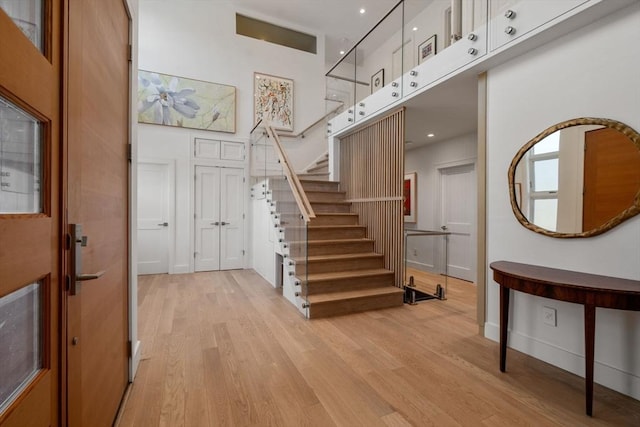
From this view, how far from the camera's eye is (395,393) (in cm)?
200

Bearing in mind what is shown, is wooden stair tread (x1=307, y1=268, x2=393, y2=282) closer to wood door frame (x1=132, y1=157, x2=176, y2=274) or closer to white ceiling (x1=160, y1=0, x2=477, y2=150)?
white ceiling (x1=160, y1=0, x2=477, y2=150)

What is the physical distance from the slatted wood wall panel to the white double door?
2664mm

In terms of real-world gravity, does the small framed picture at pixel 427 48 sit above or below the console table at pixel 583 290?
above

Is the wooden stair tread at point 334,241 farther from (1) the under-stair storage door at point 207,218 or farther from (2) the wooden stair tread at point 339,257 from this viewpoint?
(1) the under-stair storage door at point 207,218

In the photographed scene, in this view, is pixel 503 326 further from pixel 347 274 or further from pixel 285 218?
pixel 285 218

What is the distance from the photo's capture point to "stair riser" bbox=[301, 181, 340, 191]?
524cm

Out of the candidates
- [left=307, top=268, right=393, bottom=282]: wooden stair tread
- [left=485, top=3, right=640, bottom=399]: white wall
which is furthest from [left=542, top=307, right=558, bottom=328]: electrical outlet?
[left=307, top=268, right=393, bottom=282]: wooden stair tread

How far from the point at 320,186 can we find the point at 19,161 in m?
4.78

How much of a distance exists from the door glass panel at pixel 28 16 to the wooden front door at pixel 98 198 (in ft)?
0.48

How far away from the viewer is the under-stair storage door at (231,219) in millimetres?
6238

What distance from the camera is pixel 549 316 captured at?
239 centimetres

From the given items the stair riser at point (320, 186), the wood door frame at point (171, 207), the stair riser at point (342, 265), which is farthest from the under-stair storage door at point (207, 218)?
the stair riser at point (342, 265)

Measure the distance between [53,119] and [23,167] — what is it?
0.22 meters

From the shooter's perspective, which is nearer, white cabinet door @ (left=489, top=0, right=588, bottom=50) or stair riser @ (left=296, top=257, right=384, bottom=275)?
white cabinet door @ (left=489, top=0, right=588, bottom=50)
